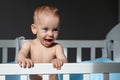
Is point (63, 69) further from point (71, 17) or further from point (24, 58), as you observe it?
point (71, 17)

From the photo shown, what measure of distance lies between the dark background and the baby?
127 cm

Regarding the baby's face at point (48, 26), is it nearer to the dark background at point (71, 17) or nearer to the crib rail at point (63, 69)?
the crib rail at point (63, 69)

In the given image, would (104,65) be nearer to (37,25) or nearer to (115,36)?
(37,25)

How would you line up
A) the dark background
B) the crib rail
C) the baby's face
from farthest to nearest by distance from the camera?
the dark background → the baby's face → the crib rail

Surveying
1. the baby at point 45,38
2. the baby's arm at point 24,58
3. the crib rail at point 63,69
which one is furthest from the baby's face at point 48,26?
the crib rail at point 63,69

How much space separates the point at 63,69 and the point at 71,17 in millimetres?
1717

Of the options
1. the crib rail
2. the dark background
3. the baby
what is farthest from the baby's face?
the dark background

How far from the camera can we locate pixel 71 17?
279 centimetres

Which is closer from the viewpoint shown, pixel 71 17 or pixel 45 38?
pixel 45 38

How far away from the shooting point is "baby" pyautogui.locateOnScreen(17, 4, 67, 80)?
132 centimetres

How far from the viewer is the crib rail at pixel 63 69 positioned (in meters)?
1.06

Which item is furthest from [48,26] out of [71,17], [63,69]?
[71,17]

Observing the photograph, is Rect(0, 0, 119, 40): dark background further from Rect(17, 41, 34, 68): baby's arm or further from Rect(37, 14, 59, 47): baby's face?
Rect(37, 14, 59, 47): baby's face

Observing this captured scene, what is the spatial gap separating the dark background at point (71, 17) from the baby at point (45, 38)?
127 cm
